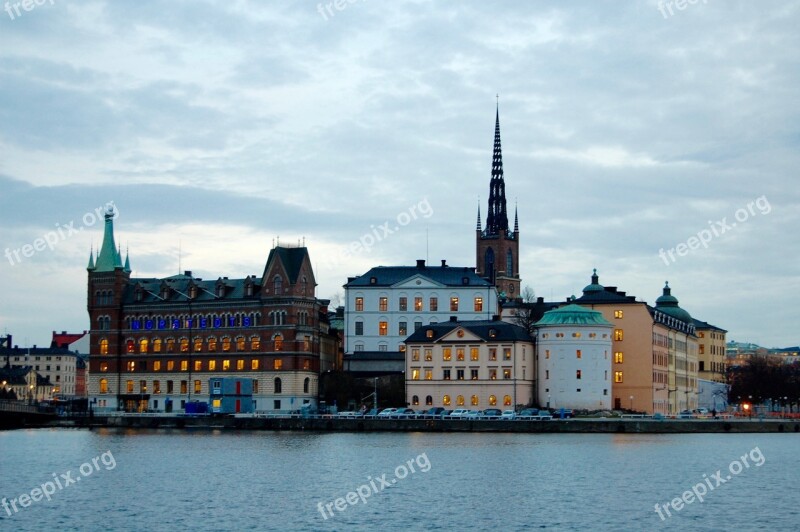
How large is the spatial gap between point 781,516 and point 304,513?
22224mm

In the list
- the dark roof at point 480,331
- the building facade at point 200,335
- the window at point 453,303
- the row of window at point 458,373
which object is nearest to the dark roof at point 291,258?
the building facade at point 200,335

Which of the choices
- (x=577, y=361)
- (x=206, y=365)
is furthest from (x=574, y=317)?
(x=206, y=365)

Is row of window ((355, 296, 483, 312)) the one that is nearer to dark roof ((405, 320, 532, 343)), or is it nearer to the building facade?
the building facade

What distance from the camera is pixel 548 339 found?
13375 centimetres

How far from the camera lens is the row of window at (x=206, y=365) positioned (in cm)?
14250

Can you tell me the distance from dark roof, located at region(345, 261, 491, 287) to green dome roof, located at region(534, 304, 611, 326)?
17.5 m

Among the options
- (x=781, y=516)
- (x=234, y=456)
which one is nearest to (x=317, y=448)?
(x=234, y=456)

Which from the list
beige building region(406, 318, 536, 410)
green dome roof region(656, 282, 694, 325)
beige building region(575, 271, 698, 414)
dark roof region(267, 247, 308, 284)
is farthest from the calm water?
green dome roof region(656, 282, 694, 325)

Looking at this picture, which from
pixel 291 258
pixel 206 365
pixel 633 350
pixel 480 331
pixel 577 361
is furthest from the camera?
pixel 206 365

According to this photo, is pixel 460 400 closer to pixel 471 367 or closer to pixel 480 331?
pixel 471 367

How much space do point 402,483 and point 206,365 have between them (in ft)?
259

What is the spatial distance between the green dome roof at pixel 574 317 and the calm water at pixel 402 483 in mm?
25289

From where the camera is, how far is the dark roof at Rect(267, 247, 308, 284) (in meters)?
142

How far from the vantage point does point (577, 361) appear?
132 meters
